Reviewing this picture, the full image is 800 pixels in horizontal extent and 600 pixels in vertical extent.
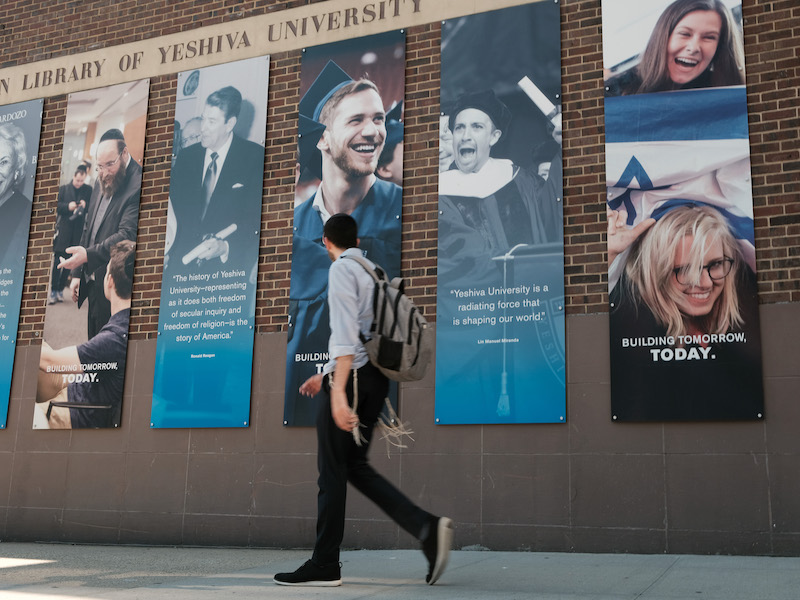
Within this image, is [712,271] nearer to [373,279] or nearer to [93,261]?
[373,279]

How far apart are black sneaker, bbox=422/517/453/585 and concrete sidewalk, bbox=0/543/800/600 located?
11 centimetres

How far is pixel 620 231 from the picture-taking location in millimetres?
6941

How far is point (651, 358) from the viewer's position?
6.67m

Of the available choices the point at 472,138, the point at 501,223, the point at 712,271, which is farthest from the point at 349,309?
the point at 472,138

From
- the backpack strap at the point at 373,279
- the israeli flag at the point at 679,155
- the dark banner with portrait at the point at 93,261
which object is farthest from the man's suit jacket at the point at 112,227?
the backpack strap at the point at 373,279

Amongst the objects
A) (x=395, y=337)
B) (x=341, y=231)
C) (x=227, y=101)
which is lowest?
(x=395, y=337)

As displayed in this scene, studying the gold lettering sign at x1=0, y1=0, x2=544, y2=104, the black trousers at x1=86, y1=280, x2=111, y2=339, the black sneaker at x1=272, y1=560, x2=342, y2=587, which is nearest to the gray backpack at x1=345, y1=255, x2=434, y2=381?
the black sneaker at x1=272, y1=560, x2=342, y2=587

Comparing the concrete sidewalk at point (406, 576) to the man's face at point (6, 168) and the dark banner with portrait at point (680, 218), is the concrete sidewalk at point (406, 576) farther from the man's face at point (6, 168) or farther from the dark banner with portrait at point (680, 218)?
the man's face at point (6, 168)

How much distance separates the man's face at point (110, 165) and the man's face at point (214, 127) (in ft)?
2.98

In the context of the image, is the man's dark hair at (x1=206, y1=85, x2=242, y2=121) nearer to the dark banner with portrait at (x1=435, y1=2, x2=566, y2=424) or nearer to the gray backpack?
the dark banner with portrait at (x1=435, y1=2, x2=566, y2=424)

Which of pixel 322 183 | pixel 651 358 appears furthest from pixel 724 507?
pixel 322 183

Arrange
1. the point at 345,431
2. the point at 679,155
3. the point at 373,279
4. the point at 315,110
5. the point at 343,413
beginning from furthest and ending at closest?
the point at 315,110
the point at 679,155
the point at 373,279
the point at 345,431
the point at 343,413

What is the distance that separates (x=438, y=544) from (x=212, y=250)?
4.61 m

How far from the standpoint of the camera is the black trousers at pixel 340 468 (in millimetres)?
4613
